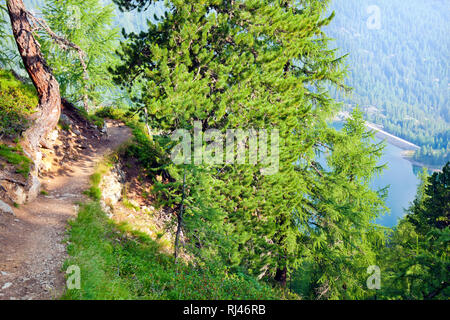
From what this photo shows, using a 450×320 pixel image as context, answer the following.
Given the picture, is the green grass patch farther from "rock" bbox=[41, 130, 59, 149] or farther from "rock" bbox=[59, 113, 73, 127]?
"rock" bbox=[59, 113, 73, 127]

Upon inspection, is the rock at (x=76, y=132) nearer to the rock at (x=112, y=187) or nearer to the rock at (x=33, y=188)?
the rock at (x=112, y=187)

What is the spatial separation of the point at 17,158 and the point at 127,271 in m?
5.42

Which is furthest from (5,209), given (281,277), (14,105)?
(281,277)

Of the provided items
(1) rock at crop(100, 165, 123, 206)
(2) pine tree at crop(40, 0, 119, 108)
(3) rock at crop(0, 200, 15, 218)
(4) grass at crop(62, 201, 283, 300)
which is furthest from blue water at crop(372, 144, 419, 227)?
(3) rock at crop(0, 200, 15, 218)

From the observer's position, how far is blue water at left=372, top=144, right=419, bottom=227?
91794 mm

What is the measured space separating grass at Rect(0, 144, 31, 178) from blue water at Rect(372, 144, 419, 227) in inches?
3291

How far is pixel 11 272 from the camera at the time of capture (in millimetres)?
5301

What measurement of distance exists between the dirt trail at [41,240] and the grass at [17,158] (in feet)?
3.43

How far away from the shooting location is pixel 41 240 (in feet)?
21.7

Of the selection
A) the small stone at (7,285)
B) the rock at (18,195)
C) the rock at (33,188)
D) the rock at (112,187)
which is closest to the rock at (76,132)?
the rock at (112,187)

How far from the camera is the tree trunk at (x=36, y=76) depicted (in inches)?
379
